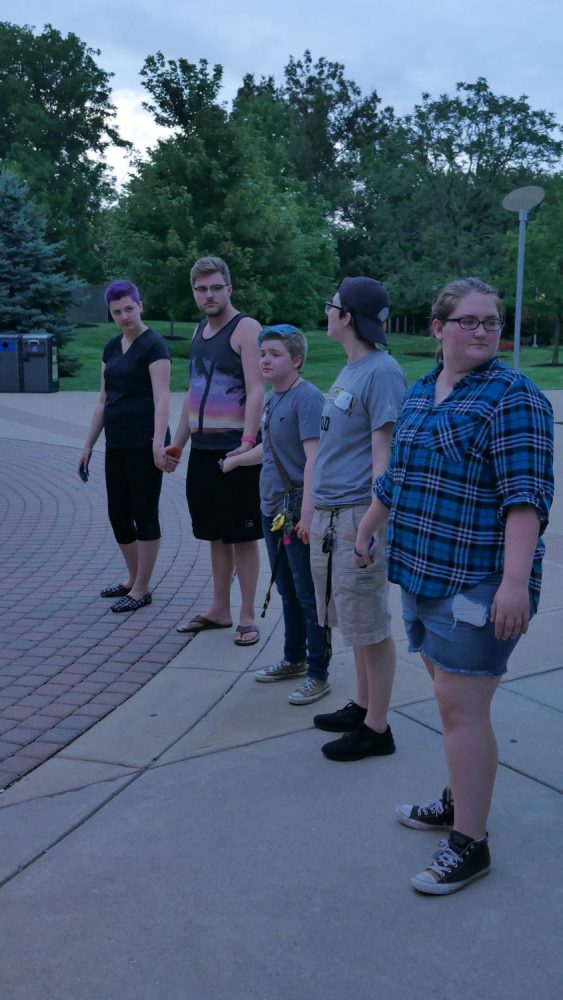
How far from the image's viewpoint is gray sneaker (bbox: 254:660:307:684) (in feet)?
15.0

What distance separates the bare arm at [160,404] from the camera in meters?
5.45

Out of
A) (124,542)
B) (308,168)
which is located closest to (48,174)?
(308,168)

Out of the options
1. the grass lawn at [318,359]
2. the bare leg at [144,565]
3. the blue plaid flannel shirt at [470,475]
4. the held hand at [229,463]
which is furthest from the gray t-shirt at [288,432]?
the grass lawn at [318,359]

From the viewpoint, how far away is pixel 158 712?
425 centimetres

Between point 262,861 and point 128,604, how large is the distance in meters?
3.08

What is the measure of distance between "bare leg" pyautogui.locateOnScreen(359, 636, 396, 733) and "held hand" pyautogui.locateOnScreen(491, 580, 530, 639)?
3.69ft

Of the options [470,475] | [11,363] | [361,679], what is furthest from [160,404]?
[11,363]

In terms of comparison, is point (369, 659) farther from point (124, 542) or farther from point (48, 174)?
point (48, 174)

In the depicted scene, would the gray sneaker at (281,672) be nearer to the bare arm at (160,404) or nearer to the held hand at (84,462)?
the bare arm at (160,404)

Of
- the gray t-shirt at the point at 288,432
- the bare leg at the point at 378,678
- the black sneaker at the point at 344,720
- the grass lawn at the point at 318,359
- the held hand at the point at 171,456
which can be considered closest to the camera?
the bare leg at the point at 378,678

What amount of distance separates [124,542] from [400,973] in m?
3.88

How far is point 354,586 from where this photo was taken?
3.60 metres

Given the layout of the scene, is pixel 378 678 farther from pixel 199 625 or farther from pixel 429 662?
pixel 199 625

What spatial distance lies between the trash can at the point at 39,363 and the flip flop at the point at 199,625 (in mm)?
17593
